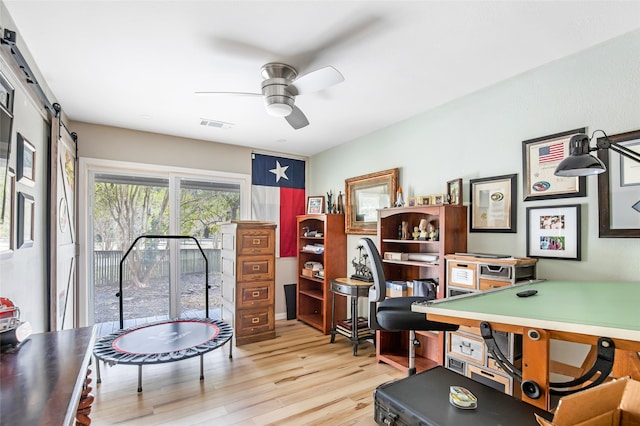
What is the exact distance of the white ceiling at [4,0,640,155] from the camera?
1.67 meters

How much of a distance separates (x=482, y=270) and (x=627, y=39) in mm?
1657

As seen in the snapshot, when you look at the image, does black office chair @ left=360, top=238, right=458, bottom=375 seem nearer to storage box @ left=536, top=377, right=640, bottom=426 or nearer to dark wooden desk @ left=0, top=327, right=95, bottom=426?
storage box @ left=536, top=377, right=640, bottom=426

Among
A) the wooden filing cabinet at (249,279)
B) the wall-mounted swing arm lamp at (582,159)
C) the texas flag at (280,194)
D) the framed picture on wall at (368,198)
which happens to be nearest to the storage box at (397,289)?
the framed picture on wall at (368,198)

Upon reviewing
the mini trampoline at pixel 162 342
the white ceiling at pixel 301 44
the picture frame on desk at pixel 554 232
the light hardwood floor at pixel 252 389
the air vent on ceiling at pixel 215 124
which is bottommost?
the light hardwood floor at pixel 252 389

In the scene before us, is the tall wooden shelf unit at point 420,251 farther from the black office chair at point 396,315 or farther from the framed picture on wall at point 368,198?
the black office chair at point 396,315

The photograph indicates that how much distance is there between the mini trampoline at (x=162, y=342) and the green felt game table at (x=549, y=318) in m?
2.14

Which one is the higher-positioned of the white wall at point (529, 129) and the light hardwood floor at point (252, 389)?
the white wall at point (529, 129)

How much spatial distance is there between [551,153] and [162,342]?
3.51 m

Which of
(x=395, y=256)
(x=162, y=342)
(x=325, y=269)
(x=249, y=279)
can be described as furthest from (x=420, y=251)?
(x=162, y=342)

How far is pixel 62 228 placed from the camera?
273 centimetres

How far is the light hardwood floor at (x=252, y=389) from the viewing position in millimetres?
2234

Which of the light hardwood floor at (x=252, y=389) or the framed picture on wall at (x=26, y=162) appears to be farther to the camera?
the light hardwood floor at (x=252, y=389)

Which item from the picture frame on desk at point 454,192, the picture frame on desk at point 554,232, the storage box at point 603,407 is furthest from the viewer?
the picture frame on desk at point 454,192

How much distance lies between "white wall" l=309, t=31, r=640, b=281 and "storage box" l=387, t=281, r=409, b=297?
76 cm
